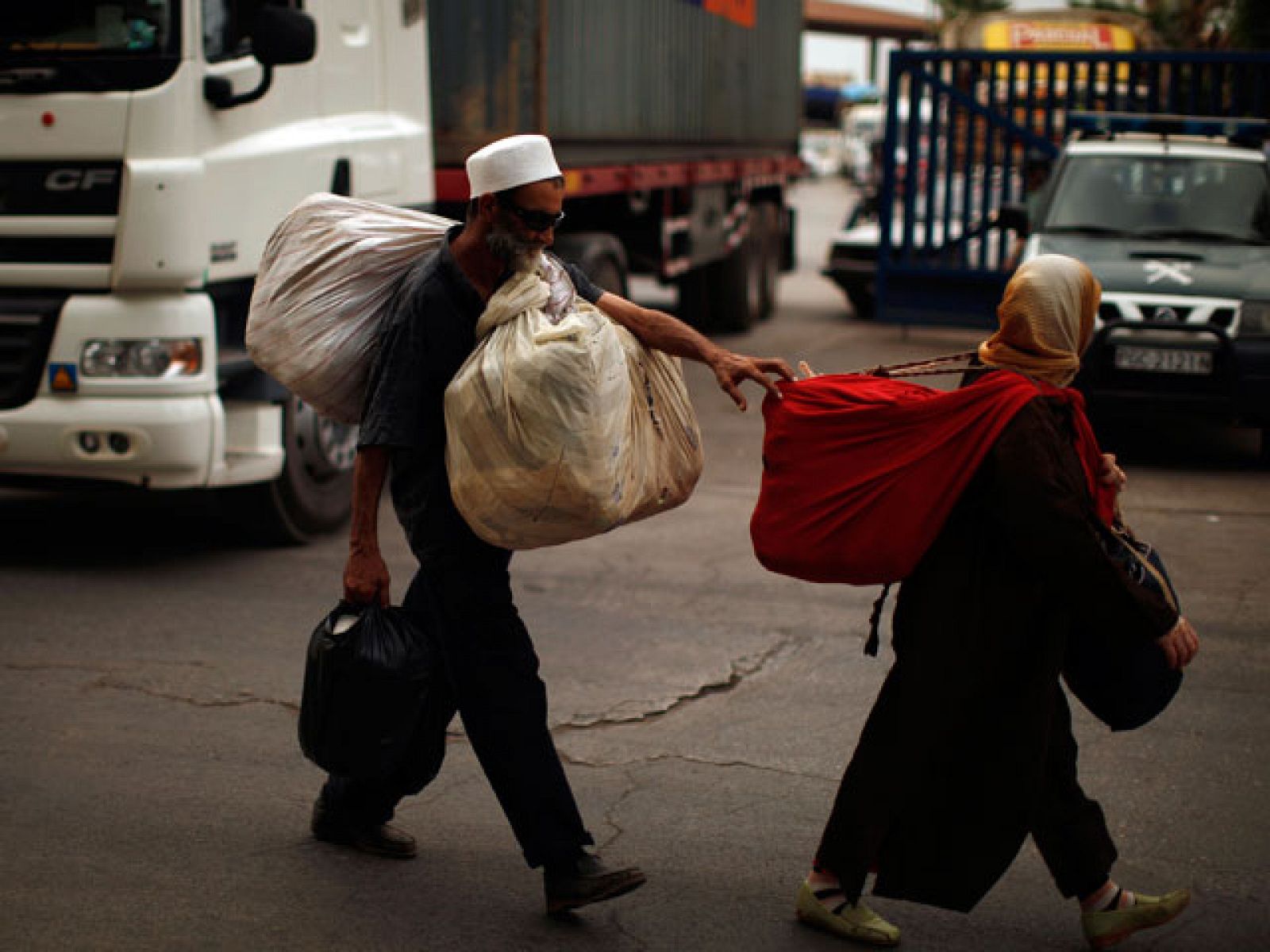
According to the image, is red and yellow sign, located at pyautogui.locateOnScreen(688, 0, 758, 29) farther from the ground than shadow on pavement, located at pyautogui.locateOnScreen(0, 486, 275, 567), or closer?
farther from the ground

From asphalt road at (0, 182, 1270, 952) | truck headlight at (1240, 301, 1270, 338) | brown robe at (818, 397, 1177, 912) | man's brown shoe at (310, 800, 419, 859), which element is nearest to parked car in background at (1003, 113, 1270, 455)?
truck headlight at (1240, 301, 1270, 338)

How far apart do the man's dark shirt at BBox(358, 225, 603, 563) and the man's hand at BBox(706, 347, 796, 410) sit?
1.71ft

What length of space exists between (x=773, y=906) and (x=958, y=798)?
569mm

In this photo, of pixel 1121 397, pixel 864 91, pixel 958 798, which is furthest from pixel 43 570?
pixel 864 91

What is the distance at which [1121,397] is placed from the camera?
9.40 m

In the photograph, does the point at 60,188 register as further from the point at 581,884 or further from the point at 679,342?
the point at 581,884

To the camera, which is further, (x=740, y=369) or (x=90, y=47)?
(x=90, y=47)

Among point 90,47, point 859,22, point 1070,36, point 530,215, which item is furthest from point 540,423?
point 859,22

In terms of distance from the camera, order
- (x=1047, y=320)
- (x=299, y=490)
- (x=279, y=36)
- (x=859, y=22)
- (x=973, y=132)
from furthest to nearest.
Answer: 1. (x=859, y=22)
2. (x=973, y=132)
3. (x=299, y=490)
4. (x=279, y=36)
5. (x=1047, y=320)

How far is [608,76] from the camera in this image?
1107 centimetres

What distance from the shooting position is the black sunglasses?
3.48m

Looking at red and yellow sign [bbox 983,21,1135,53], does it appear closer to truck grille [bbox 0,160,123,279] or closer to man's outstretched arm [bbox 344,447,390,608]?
truck grille [bbox 0,160,123,279]

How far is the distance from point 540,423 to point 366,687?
31.4 inches

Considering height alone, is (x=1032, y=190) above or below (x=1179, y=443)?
above
